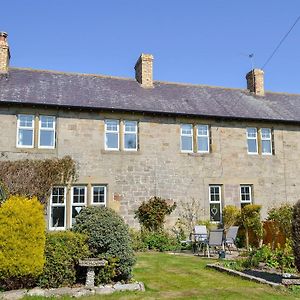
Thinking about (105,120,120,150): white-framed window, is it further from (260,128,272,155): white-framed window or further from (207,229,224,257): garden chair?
(260,128,272,155): white-framed window

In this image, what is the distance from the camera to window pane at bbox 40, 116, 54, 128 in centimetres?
1812

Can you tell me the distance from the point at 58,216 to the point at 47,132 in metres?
3.80

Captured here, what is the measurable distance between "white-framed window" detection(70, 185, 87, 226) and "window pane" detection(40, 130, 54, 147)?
226 centimetres

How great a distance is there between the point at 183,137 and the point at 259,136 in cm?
434

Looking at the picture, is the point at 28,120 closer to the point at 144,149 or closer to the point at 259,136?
the point at 144,149

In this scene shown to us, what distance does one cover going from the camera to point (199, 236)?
1750cm

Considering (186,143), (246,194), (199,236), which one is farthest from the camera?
(246,194)

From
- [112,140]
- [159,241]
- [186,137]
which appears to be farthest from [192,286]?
[186,137]

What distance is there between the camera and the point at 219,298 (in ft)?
26.4

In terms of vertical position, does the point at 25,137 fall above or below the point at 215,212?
above

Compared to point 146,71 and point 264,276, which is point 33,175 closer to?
point 146,71

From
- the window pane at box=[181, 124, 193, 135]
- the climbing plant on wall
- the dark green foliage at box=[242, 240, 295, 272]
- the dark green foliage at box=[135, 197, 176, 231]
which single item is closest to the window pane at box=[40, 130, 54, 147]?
the climbing plant on wall

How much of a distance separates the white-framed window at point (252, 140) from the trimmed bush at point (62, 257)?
14083 millimetres

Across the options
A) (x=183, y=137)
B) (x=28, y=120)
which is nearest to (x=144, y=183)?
(x=183, y=137)
